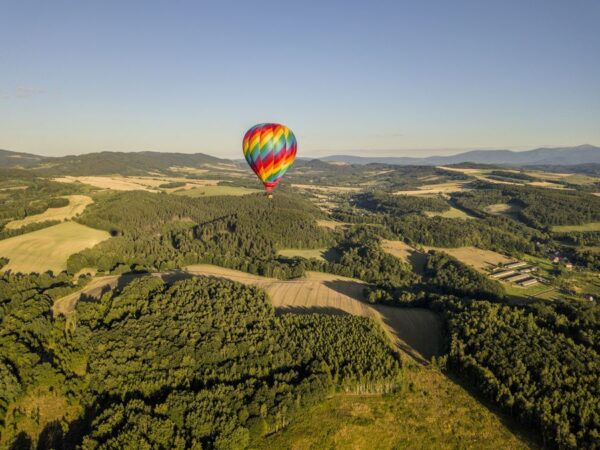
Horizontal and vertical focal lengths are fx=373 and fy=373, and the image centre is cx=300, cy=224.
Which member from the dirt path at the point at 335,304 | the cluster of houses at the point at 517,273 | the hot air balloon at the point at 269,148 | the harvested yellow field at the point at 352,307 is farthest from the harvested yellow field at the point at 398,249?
the hot air balloon at the point at 269,148

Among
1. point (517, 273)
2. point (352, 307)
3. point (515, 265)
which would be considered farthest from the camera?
point (515, 265)


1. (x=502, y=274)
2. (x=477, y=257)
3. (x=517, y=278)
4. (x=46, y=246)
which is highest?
(x=46, y=246)

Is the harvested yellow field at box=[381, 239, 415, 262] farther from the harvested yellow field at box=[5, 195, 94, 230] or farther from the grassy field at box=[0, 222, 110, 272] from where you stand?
the harvested yellow field at box=[5, 195, 94, 230]

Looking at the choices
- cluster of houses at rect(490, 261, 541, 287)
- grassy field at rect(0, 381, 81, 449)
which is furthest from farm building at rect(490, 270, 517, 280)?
grassy field at rect(0, 381, 81, 449)

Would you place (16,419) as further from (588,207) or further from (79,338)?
(588,207)

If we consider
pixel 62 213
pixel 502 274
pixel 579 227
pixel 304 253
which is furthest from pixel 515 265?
pixel 62 213

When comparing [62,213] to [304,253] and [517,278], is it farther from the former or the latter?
[517,278]
